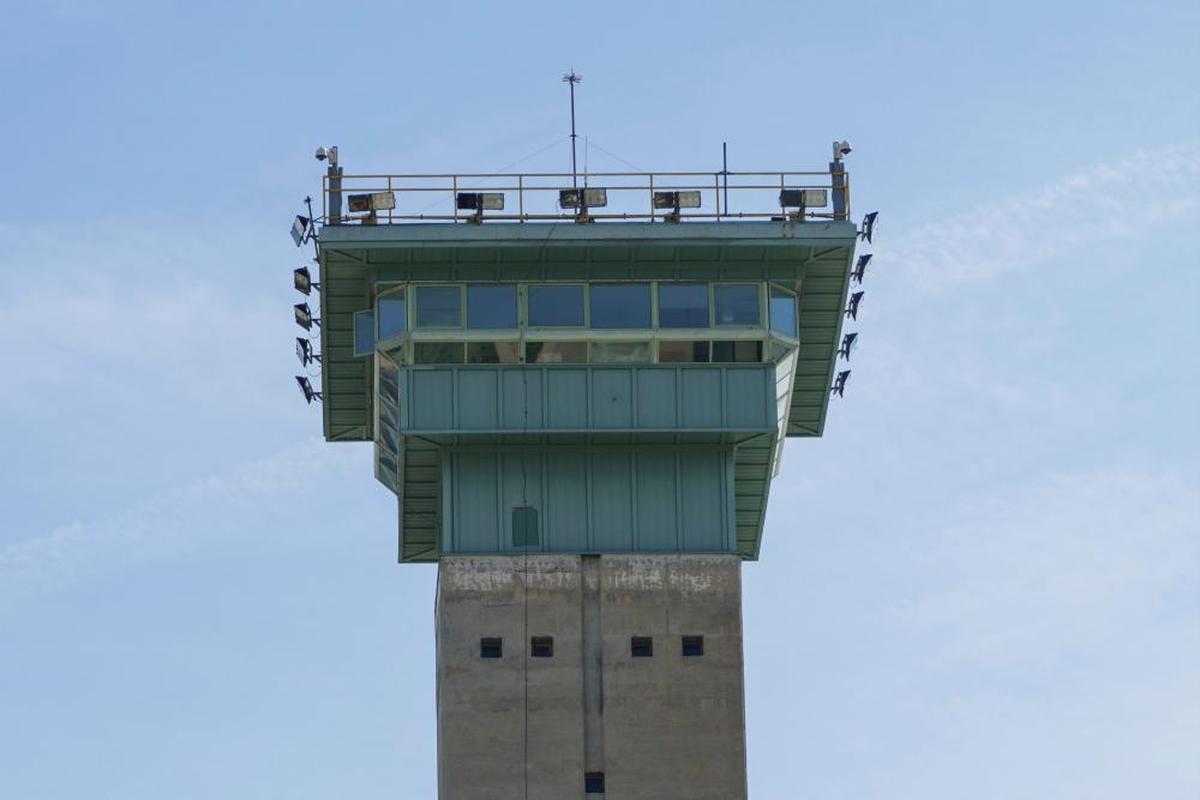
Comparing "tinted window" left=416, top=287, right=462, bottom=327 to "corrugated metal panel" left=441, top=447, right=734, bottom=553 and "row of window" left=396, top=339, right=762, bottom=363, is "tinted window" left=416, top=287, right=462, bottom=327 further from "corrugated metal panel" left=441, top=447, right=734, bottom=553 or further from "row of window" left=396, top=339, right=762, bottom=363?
"corrugated metal panel" left=441, top=447, right=734, bottom=553

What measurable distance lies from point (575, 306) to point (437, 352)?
3.85 meters

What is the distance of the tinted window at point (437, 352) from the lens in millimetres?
104312

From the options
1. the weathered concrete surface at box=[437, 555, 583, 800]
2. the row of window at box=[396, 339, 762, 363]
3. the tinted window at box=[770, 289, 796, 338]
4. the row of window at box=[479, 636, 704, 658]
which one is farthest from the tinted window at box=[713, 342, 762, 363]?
the row of window at box=[479, 636, 704, 658]

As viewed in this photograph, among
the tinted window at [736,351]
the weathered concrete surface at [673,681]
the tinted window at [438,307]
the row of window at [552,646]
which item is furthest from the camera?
the tinted window at [736,351]

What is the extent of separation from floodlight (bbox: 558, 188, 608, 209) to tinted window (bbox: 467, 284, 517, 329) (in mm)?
2653

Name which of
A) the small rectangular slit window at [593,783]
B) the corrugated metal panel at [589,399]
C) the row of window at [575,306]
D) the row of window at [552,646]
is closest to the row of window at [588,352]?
the corrugated metal panel at [589,399]

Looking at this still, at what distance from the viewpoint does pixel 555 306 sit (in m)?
105

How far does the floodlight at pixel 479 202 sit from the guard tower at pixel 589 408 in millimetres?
59

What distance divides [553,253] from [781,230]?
604 cm

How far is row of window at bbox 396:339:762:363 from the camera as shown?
104438 millimetres

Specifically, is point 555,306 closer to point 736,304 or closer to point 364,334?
point 736,304

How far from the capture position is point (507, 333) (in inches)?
4104

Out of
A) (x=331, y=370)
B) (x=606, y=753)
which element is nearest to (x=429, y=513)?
(x=331, y=370)

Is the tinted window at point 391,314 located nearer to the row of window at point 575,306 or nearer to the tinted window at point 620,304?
the row of window at point 575,306
